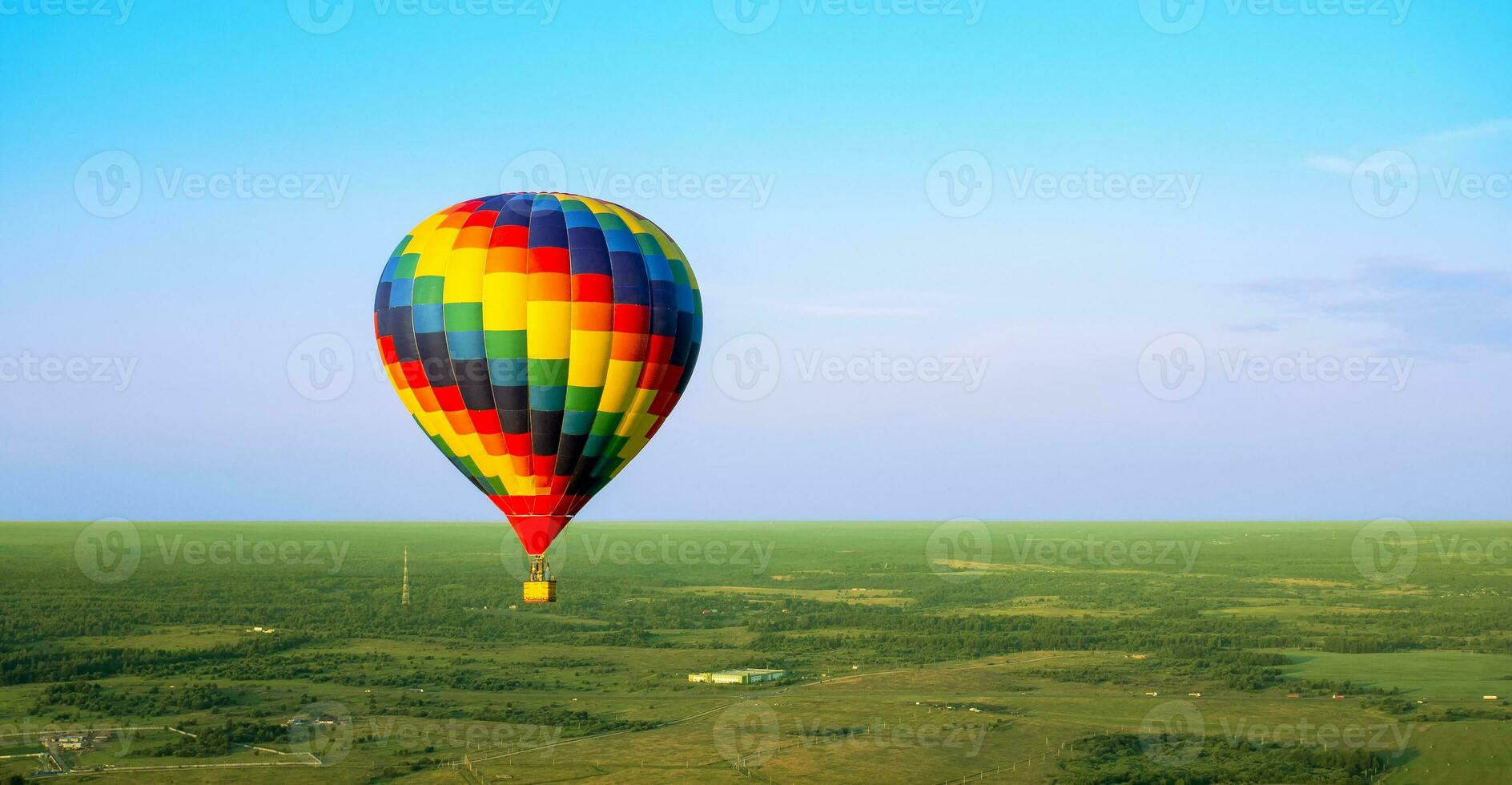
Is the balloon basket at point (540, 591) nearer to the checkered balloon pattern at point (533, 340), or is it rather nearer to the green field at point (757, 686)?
the checkered balloon pattern at point (533, 340)

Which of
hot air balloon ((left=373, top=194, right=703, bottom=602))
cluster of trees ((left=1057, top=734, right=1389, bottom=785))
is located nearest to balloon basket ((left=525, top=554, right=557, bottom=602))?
hot air balloon ((left=373, top=194, right=703, bottom=602))

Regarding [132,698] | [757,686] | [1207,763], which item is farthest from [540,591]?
[132,698]

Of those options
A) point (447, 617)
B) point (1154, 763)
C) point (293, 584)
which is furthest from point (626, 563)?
point (1154, 763)

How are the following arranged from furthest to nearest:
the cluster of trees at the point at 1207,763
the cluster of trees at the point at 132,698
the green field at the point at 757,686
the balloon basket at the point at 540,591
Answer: the cluster of trees at the point at 132,698 < the green field at the point at 757,686 < the cluster of trees at the point at 1207,763 < the balloon basket at the point at 540,591

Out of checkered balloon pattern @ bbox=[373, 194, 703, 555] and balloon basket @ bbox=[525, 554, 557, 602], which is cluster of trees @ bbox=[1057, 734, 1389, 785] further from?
balloon basket @ bbox=[525, 554, 557, 602]

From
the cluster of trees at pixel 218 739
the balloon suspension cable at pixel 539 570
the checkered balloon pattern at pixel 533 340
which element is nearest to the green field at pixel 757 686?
the cluster of trees at pixel 218 739

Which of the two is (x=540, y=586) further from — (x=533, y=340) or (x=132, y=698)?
(x=132, y=698)
